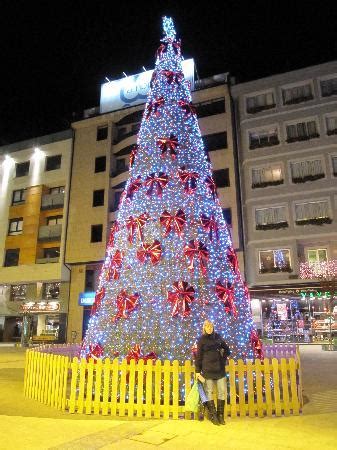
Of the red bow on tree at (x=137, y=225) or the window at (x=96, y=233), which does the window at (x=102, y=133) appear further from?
the red bow on tree at (x=137, y=225)

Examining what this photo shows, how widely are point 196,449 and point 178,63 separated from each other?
958 centimetres

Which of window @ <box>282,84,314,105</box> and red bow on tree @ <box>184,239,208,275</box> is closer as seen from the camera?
red bow on tree @ <box>184,239,208,275</box>

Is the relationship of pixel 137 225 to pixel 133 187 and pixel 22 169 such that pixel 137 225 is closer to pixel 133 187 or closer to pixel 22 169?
pixel 133 187

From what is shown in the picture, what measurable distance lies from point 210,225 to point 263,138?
24463mm

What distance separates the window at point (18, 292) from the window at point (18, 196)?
8.36 meters

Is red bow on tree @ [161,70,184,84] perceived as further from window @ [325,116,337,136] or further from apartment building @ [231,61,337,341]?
window @ [325,116,337,136]

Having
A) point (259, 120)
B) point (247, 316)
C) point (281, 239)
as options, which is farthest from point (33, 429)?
point (259, 120)

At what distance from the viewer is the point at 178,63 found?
1114cm

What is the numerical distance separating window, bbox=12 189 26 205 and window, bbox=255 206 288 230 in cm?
2359

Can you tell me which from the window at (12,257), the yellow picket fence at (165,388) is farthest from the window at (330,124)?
the window at (12,257)

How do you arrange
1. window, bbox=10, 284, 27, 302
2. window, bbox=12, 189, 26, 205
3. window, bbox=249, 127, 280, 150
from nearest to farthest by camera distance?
1. window, bbox=249, 127, 280, 150
2. window, bbox=10, 284, 27, 302
3. window, bbox=12, 189, 26, 205

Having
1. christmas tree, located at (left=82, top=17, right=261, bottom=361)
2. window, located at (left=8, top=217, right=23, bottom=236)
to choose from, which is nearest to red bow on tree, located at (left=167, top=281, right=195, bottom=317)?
christmas tree, located at (left=82, top=17, right=261, bottom=361)

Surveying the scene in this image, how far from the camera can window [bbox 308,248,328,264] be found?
27.6 meters

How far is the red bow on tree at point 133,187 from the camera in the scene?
974 cm
